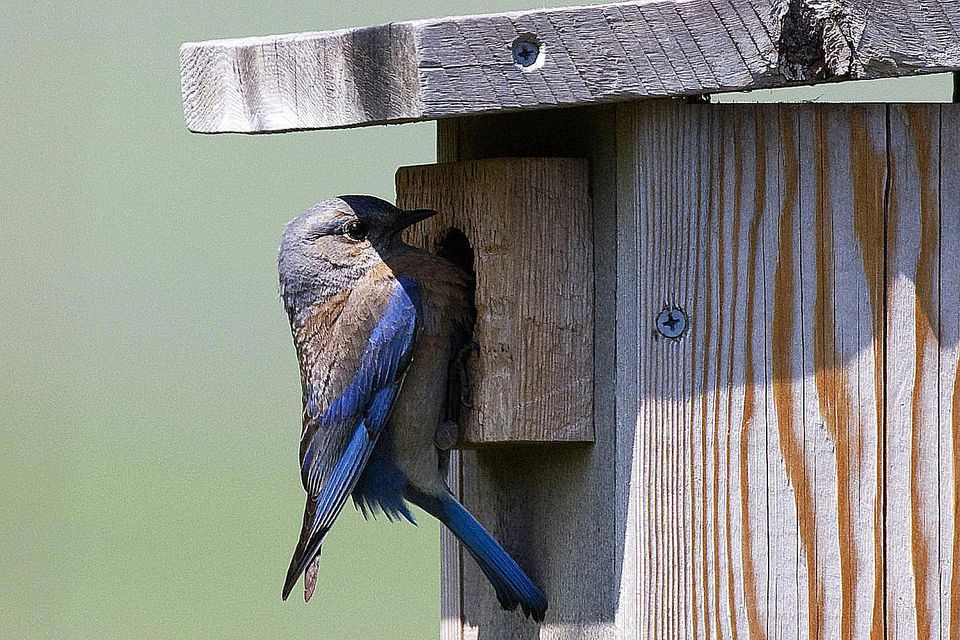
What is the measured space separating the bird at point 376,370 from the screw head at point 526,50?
57cm

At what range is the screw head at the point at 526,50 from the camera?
2.10 m

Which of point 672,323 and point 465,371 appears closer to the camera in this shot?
point 672,323

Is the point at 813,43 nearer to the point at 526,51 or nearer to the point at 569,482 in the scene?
the point at 526,51

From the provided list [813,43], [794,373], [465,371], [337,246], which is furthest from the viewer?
[337,246]

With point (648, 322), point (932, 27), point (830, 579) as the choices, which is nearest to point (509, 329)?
point (648, 322)

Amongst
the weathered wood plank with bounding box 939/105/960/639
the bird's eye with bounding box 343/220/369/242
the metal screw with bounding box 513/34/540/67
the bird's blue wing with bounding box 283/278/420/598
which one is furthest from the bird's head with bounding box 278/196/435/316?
the weathered wood plank with bounding box 939/105/960/639

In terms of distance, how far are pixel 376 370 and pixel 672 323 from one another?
26.7 inches

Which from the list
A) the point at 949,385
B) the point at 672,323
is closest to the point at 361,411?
the point at 672,323

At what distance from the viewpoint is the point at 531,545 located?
→ 104 inches

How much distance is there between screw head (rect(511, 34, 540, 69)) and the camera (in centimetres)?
210

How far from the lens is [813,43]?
2.02 m

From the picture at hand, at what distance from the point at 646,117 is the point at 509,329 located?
47 centimetres

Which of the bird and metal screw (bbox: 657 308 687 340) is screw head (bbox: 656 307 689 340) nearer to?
metal screw (bbox: 657 308 687 340)

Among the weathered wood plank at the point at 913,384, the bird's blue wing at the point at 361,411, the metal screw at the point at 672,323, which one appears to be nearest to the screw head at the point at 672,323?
the metal screw at the point at 672,323
